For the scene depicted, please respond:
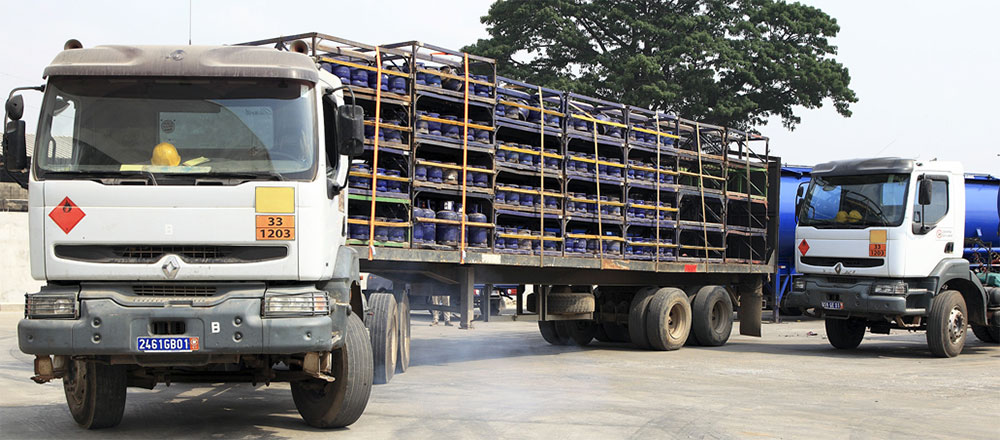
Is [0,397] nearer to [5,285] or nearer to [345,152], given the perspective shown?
[345,152]

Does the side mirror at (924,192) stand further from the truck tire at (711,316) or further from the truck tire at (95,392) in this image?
the truck tire at (95,392)

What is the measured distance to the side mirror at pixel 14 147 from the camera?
6.96 meters

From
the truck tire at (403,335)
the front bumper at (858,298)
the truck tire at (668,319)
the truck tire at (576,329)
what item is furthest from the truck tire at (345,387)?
the front bumper at (858,298)

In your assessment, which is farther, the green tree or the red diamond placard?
the green tree

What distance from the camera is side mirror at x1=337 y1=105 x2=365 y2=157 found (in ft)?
24.3

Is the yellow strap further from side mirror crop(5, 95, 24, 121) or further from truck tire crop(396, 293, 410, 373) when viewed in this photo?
side mirror crop(5, 95, 24, 121)

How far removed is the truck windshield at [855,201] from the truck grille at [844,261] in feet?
1.70

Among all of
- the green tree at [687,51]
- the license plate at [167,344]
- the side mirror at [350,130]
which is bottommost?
the license plate at [167,344]

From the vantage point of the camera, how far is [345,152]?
7477 mm

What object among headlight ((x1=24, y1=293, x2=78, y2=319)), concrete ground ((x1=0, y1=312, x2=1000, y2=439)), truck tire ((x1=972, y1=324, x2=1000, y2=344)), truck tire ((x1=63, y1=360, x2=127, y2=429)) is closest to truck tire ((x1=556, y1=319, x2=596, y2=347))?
concrete ground ((x1=0, y1=312, x2=1000, y2=439))

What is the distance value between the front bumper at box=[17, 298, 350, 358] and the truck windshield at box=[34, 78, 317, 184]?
2.96ft

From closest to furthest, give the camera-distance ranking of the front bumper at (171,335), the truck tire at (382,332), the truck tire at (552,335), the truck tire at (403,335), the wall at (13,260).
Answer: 1. the front bumper at (171,335)
2. the truck tire at (382,332)
3. the truck tire at (403,335)
4. the truck tire at (552,335)
5. the wall at (13,260)

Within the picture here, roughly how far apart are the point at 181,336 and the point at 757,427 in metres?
4.72

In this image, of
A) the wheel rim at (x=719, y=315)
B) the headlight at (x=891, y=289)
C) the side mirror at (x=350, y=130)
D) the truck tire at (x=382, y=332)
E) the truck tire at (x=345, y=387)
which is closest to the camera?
the side mirror at (x=350, y=130)
